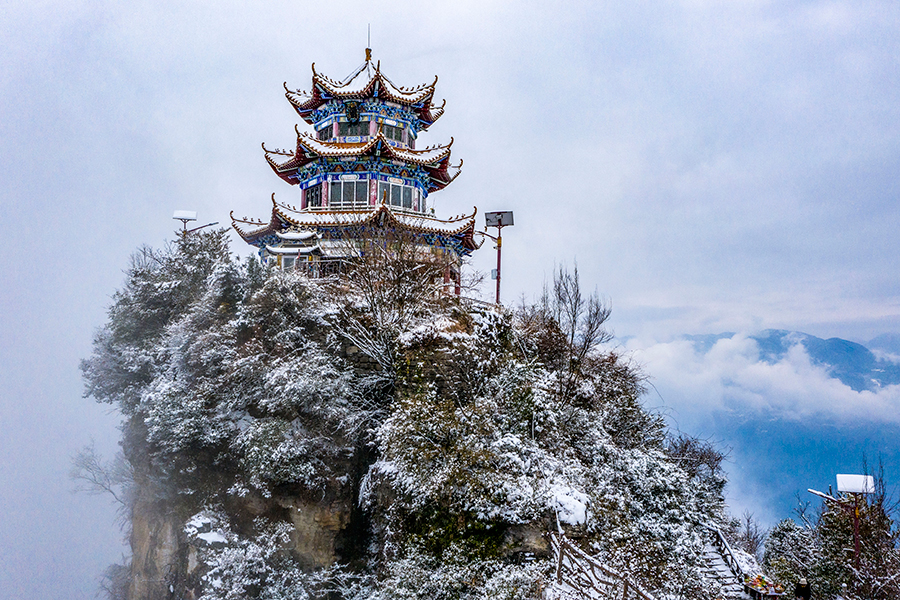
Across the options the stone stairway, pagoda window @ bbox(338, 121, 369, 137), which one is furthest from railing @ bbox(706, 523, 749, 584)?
pagoda window @ bbox(338, 121, 369, 137)

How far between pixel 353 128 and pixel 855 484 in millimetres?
24647

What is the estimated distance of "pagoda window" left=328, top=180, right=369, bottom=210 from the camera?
88.4 feet

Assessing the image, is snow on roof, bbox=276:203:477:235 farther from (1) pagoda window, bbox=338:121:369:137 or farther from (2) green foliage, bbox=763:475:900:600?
(2) green foliage, bbox=763:475:900:600

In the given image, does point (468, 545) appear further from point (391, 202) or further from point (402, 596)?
point (391, 202)

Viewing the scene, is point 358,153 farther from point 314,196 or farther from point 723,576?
point 723,576

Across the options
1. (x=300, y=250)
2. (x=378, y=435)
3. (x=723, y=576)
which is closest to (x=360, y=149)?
(x=300, y=250)

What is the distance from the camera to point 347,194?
27.2 meters

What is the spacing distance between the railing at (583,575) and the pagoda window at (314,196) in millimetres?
19996

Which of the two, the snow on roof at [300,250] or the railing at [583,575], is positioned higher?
the snow on roof at [300,250]

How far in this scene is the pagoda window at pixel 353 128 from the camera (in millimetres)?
28364

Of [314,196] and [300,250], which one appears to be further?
[314,196]

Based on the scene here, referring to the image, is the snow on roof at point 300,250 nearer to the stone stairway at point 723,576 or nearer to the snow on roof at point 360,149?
the snow on roof at point 360,149

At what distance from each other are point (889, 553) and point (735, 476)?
675 feet

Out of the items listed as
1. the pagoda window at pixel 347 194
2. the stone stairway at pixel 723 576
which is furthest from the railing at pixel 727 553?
the pagoda window at pixel 347 194
